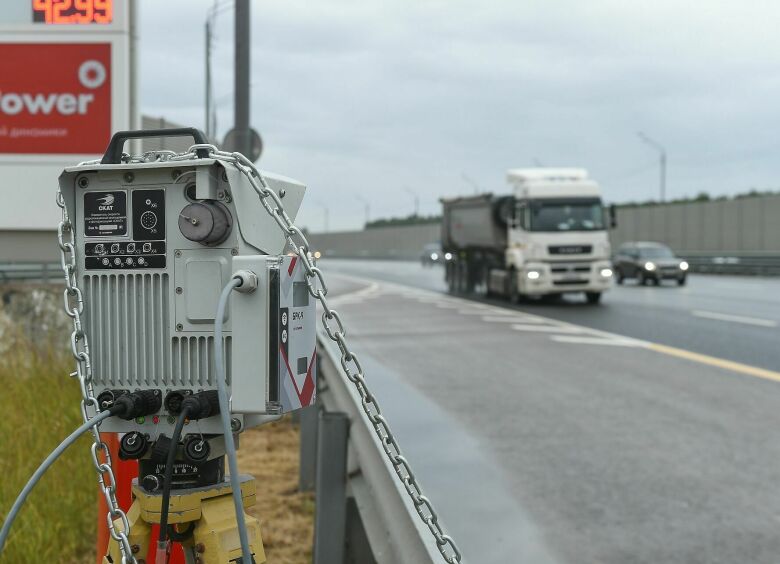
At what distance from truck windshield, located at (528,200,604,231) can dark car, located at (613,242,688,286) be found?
11507 mm

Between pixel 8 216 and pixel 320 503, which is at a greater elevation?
pixel 8 216

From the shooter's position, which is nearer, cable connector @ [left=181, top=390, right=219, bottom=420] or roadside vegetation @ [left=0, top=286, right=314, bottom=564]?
cable connector @ [left=181, top=390, right=219, bottom=420]

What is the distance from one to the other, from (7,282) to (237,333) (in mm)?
9974

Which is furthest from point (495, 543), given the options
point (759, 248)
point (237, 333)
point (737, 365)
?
point (759, 248)

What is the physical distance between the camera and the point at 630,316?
22.4 metres

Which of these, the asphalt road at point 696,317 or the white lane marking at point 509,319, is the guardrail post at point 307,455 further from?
the white lane marking at point 509,319

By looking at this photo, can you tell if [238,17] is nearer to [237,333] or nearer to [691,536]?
[691,536]

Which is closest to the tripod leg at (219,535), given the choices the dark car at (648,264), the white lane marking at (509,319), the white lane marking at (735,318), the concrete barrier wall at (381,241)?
the white lane marking at (735,318)

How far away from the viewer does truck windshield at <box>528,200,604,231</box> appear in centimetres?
2678

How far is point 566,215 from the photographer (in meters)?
26.8

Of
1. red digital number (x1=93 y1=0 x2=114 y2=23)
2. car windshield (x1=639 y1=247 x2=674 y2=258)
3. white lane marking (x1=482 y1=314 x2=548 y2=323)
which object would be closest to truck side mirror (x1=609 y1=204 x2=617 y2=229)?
white lane marking (x1=482 y1=314 x2=548 y2=323)

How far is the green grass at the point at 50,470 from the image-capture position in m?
4.75

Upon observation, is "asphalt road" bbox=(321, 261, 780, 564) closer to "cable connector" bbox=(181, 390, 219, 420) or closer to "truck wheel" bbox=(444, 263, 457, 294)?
"cable connector" bbox=(181, 390, 219, 420)

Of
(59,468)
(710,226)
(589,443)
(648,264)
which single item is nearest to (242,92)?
(589,443)
